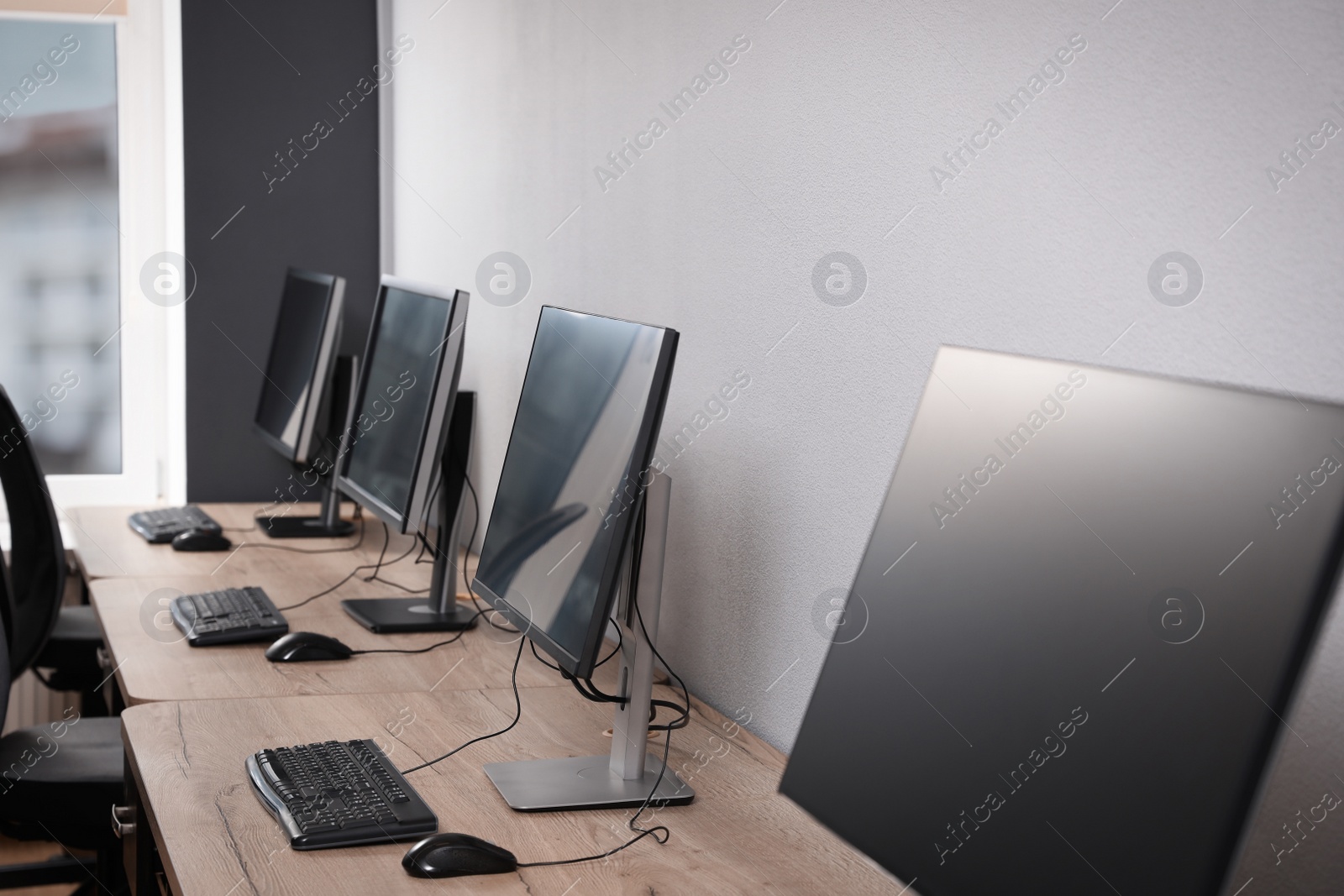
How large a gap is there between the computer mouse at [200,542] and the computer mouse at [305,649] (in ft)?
3.05

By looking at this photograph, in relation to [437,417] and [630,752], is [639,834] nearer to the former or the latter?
[630,752]

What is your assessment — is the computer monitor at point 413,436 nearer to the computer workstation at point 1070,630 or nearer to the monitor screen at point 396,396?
the monitor screen at point 396,396

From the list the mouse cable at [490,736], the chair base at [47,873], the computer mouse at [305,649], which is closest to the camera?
the mouse cable at [490,736]

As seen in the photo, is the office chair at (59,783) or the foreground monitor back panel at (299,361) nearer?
the office chair at (59,783)

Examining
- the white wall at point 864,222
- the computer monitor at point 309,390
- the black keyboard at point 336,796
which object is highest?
the white wall at point 864,222

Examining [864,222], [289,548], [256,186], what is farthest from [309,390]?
[864,222]

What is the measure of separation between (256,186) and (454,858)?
8.62ft

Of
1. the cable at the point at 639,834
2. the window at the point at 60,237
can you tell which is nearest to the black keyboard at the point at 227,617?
the cable at the point at 639,834

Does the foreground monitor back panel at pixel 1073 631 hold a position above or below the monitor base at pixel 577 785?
above

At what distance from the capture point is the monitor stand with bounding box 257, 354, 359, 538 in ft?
9.48

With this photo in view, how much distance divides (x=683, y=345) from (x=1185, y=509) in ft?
3.95

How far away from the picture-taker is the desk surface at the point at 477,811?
3.83ft

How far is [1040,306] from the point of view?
45.2 inches

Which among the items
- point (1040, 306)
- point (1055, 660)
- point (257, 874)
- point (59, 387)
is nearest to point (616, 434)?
point (1040, 306)
